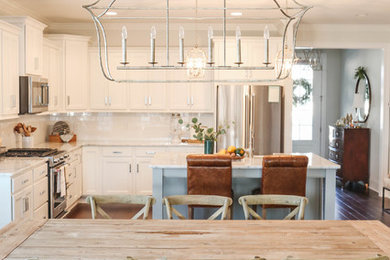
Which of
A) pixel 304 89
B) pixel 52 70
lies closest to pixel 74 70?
pixel 52 70

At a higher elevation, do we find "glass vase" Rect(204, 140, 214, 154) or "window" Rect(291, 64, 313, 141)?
"window" Rect(291, 64, 313, 141)

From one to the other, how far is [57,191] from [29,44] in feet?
5.50

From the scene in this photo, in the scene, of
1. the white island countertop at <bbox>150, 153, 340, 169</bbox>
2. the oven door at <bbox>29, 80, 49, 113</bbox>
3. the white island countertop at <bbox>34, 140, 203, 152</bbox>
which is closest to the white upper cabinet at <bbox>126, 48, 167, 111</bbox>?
the white island countertop at <bbox>34, 140, 203, 152</bbox>

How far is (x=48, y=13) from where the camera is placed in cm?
622

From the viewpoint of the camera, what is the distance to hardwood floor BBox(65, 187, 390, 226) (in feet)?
19.8

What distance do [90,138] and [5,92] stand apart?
265 centimetres

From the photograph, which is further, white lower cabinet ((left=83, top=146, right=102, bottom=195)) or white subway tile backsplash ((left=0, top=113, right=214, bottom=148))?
white subway tile backsplash ((left=0, top=113, right=214, bottom=148))

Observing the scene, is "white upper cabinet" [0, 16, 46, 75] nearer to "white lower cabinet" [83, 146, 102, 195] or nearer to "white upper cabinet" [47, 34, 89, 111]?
"white upper cabinet" [47, 34, 89, 111]

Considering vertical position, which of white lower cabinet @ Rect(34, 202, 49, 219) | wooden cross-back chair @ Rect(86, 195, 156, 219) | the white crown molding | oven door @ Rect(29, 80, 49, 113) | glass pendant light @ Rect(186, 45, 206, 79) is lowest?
white lower cabinet @ Rect(34, 202, 49, 219)

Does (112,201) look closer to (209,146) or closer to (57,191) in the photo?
(209,146)

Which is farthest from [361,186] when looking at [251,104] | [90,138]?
[90,138]

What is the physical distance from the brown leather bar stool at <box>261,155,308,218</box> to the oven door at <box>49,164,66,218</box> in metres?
2.44

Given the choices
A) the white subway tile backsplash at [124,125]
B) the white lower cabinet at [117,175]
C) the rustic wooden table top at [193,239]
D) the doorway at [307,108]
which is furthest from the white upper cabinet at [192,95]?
the rustic wooden table top at [193,239]

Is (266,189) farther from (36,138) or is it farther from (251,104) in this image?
(36,138)
